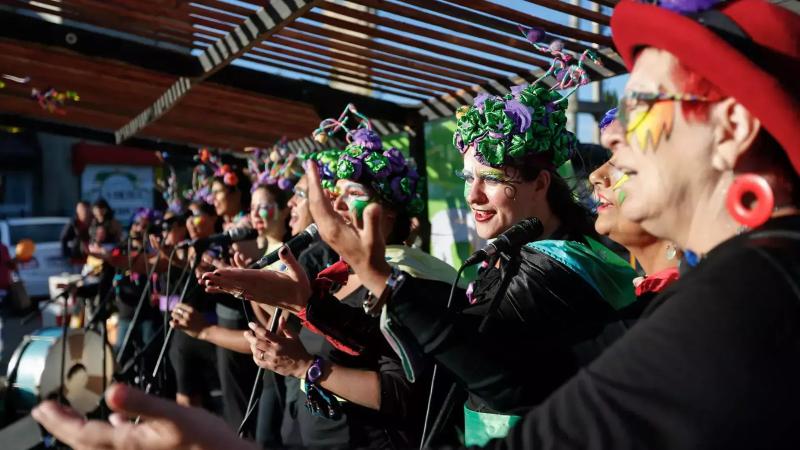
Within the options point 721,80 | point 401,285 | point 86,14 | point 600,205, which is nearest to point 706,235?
point 721,80

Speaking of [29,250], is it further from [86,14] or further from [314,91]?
[314,91]

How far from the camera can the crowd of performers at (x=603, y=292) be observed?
1027mm

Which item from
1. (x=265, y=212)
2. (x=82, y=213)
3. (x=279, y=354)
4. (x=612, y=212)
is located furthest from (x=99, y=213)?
(x=612, y=212)

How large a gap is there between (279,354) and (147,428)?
1631 mm

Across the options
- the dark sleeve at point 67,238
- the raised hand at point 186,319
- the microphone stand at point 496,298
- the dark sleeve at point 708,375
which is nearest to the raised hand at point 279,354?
the microphone stand at point 496,298

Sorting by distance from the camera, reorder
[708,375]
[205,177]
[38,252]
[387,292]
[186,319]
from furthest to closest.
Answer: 1. [38,252]
2. [205,177]
3. [186,319]
4. [387,292]
5. [708,375]

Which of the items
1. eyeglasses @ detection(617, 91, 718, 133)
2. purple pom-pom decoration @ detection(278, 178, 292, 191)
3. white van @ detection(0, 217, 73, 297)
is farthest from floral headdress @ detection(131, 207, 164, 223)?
eyeglasses @ detection(617, 91, 718, 133)

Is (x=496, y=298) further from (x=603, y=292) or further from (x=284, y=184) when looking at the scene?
(x=284, y=184)

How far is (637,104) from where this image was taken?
1.35 meters

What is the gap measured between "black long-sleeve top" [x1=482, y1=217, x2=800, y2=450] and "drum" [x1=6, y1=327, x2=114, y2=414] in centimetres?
461

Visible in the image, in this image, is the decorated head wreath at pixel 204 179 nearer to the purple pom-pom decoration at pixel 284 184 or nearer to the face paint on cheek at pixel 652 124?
the purple pom-pom decoration at pixel 284 184

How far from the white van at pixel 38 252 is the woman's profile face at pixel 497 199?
12760mm

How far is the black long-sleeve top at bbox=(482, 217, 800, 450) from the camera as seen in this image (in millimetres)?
1000

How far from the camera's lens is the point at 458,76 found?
18.0ft
